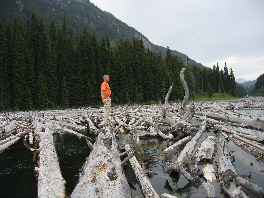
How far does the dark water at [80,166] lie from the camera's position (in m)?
3.64

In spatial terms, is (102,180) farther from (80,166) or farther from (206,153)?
(206,153)

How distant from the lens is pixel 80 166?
4984 mm

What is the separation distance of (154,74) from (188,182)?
3883cm

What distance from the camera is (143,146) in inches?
272

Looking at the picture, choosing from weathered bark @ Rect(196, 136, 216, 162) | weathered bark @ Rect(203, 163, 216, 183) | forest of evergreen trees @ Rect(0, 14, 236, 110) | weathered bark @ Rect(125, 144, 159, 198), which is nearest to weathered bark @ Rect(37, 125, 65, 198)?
weathered bark @ Rect(125, 144, 159, 198)

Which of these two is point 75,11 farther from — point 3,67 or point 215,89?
point 3,67

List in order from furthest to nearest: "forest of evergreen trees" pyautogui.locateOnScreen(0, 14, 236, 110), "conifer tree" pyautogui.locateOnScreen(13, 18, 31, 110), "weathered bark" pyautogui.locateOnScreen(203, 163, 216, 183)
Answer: "forest of evergreen trees" pyautogui.locateOnScreen(0, 14, 236, 110) → "conifer tree" pyautogui.locateOnScreen(13, 18, 31, 110) → "weathered bark" pyautogui.locateOnScreen(203, 163, 216, 183)

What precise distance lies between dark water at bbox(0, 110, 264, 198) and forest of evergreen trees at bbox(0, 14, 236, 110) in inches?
854

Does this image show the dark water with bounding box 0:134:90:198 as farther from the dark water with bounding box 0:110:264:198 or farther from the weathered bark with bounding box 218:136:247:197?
the weathered bark with bounding box 218:136:247:197

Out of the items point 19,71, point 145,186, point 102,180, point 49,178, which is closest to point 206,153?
point 145,186

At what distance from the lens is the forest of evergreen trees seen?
2514 cm

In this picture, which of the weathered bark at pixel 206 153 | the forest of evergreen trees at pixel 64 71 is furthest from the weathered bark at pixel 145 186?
the forest of evergreen trees at pixel 64 71

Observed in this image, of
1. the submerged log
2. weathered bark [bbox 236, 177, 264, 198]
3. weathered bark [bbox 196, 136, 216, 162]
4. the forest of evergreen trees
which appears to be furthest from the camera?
the forest of evergreen trees

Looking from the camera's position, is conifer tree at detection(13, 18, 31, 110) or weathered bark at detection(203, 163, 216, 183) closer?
weathered bark at detection(203, 163, 216, 183)
